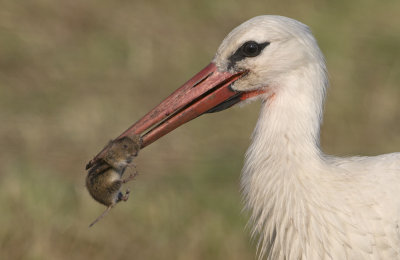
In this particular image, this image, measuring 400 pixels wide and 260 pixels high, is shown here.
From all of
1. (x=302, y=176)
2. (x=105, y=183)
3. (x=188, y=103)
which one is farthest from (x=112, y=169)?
(x=302, y=176)

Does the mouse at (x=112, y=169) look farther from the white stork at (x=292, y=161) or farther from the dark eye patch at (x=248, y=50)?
the dark eye patch at (x=248, y=50)

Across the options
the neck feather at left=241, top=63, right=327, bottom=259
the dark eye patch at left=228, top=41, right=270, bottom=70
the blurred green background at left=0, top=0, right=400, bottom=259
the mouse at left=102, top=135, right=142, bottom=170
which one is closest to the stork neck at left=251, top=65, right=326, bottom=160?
the neck feather at left=241, top=63, right=327, bottom=259

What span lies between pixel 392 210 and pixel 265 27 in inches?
39.9

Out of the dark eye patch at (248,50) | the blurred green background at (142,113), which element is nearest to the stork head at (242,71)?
the dark eye patch at (248,50)

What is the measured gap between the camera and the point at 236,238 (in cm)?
568

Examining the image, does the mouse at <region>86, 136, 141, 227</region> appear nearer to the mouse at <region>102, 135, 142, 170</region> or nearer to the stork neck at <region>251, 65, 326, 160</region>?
the mouse at <region>102, 135, 142, 170</region>

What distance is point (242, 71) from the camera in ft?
11.8

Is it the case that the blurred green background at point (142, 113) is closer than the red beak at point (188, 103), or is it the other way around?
the red beak at point (188, 103)

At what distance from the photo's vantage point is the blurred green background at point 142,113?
18.6 ft

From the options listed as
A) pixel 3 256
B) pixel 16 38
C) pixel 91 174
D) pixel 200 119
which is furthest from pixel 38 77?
pixel 91 174

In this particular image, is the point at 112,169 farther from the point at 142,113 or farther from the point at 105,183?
the point at 142,113

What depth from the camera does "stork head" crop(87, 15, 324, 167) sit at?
138 inches

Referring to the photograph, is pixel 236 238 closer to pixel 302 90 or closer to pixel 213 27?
pixel 302 90

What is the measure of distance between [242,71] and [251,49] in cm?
12
